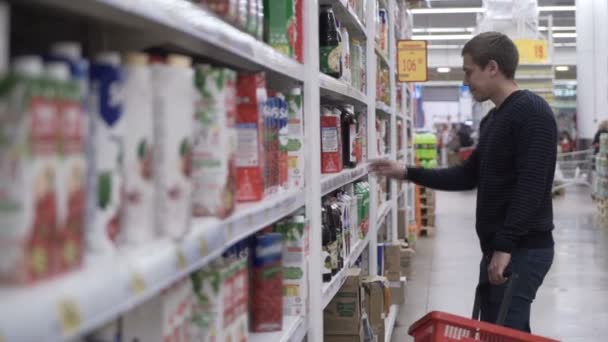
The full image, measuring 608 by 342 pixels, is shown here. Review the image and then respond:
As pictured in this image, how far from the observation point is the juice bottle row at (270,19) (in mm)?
1579

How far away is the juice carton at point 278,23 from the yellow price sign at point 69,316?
153cm

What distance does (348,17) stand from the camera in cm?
385

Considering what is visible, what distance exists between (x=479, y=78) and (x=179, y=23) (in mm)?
2247

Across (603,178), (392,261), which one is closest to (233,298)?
(392,261)

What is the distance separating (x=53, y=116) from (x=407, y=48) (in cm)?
650

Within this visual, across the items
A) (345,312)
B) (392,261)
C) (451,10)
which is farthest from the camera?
(451,10)

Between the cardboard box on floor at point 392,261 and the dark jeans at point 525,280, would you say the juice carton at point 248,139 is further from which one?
the cardboard box on floor at point 392,261

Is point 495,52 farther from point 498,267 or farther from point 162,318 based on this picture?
point 162,318

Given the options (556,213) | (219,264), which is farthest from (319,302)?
(556,213)

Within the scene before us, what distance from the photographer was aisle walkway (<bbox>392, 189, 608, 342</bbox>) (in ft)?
18.7

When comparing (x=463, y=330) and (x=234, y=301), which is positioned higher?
(x=234, y=301)

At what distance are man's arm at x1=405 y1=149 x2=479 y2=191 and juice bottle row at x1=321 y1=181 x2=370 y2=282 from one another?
34 cm

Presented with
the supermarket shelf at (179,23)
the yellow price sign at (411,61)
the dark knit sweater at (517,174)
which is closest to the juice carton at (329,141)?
the dark knit sweater at (517,174)

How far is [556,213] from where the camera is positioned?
13508 millimetres
